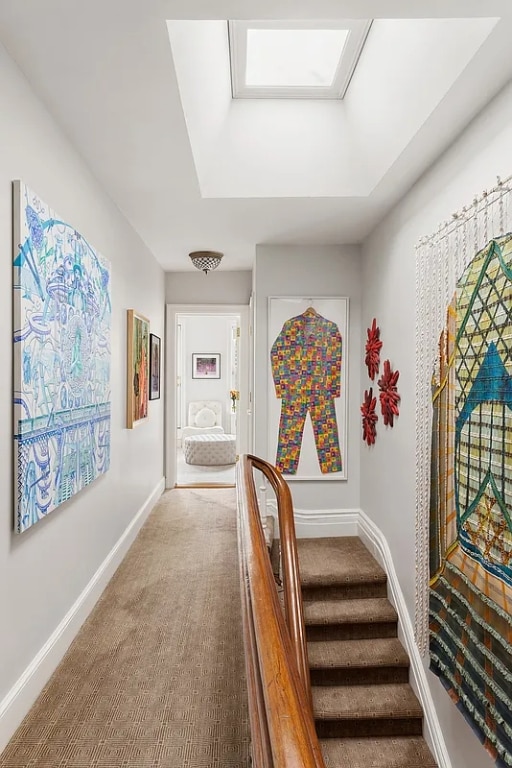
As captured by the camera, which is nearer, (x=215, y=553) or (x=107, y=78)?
(x=107, y=78)

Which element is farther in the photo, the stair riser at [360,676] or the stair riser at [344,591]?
the stair riser at [344,591]

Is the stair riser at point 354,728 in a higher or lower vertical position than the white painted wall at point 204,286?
lower

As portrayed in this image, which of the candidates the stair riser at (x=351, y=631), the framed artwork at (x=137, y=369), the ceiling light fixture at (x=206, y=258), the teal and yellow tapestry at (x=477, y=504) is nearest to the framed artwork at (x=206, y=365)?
the ceiling light fixture at (x=206, y=258)

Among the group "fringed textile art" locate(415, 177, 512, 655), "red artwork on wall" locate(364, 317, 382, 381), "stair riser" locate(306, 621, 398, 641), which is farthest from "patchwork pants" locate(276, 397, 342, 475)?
"fringed textile art" locate(415, 177, 512, 655)

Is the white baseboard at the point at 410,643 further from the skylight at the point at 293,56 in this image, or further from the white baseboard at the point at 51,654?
the skylight at the point at 293,56

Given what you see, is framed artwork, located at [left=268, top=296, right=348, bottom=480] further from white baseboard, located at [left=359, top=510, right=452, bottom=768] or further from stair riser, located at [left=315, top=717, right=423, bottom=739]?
stair riser, located at [left=315, top=717, right=423, bottom=739]

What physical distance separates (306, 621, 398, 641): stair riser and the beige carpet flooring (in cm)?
64

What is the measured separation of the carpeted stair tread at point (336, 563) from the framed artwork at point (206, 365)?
5898 mm

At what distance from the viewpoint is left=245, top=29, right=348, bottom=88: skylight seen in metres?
2.40

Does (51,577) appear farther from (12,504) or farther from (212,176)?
(212,176)

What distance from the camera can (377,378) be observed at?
3596 mm

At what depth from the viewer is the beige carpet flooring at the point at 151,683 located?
177 cm

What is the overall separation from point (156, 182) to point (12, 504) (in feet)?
6.13

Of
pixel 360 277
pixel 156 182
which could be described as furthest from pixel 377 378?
pixel 156 182
